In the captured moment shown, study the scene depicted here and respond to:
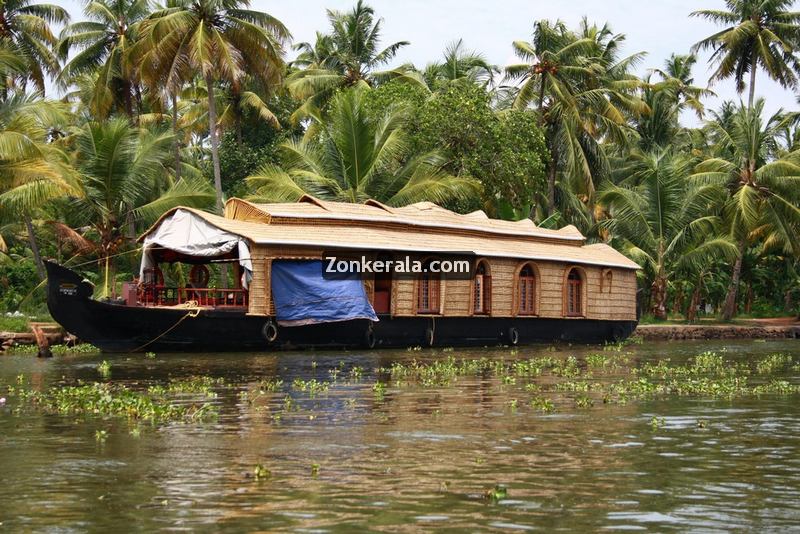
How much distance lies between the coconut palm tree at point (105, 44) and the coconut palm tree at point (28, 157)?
399 inches

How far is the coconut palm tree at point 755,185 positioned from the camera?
32625 millimetres

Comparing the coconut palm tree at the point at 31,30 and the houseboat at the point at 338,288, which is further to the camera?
the coconut palm tree at the point at 31,30

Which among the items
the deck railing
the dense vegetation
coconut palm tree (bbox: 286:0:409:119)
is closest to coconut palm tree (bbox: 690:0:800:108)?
the dense vegetation

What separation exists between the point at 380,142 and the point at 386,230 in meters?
6.71

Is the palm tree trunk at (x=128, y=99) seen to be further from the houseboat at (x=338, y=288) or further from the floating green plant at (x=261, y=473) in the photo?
the floating green plant at (x=261, y=473)

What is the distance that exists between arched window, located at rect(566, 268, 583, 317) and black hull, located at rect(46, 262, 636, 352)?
11.5 ft

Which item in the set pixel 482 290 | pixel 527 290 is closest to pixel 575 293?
pixel 527 290

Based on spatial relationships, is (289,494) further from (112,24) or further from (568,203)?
(568,203)

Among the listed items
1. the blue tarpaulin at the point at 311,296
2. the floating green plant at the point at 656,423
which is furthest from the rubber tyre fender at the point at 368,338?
the floating green plant at the point at 656,423

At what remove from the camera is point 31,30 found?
32.1 metres

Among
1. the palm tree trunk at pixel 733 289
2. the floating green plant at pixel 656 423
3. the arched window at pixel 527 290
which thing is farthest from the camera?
the palm tree trunk at pixel 733 289

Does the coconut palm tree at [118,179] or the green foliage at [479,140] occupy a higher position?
the green foliage at [479,140]

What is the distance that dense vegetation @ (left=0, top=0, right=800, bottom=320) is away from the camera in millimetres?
27406

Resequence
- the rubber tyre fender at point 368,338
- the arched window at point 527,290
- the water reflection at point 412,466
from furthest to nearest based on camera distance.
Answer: the arched window at point 527,290, the rubber tyre fender at point 368,338, the water reflection at point 412,466
